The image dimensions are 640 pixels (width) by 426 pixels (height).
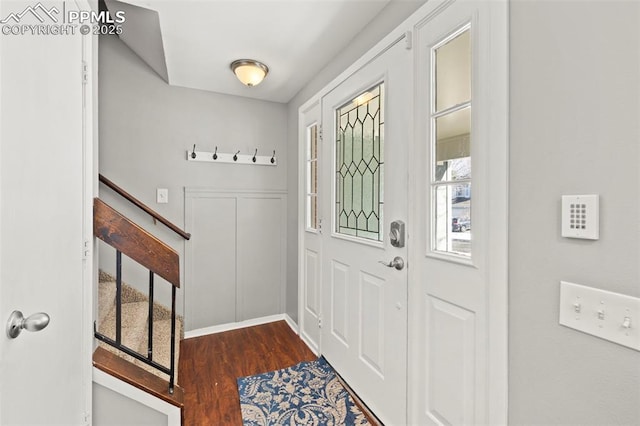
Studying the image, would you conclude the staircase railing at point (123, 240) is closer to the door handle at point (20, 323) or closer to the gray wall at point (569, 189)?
the door handle at point (20, 323)

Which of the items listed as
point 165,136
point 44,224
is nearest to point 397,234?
point 44,224

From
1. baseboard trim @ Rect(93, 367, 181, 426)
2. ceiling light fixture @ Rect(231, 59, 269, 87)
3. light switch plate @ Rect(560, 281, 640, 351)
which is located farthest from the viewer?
ceiling light fixture @ Rect(231, 59, 269, 87)

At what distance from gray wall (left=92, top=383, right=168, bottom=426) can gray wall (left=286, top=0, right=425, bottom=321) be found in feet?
5.24

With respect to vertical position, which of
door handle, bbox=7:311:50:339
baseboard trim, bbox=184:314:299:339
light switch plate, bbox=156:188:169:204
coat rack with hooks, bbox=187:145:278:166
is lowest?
baseboard trim, bbox=184:314:299:339

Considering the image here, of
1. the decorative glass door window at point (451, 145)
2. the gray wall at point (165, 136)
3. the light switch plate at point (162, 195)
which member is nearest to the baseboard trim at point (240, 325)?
the gray wall at point (165, 136)

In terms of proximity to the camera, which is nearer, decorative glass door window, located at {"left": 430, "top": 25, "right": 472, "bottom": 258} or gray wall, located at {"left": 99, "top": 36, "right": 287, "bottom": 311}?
decorative glass door window, located at {"left": 430, "top": 25, "right": 472, "bottom": 258}

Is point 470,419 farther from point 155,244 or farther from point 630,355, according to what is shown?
point 155,244

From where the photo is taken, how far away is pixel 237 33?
1.89 meters

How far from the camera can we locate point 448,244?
1.28 meters

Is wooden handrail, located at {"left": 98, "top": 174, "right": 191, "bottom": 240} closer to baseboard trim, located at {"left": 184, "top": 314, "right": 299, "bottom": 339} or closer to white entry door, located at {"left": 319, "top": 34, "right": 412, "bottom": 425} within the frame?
baseboard trim, located at {"left": 184, "top": 314, "right": 299, "bottom": 339}

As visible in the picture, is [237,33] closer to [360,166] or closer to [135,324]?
[360,166]

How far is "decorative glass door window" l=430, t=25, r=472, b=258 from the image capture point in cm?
120

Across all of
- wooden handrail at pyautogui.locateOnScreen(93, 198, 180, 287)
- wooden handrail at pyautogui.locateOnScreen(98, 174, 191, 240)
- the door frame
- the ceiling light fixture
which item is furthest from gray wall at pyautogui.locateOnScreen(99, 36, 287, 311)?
the door frame

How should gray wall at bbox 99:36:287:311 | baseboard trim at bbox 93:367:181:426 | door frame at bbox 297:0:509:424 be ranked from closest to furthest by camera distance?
door frame at bbox 297:0:509:424, baseboard trim at bbox 93:367:181:426, gray wall at bbox 99:36:287:311
